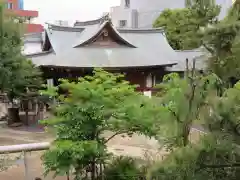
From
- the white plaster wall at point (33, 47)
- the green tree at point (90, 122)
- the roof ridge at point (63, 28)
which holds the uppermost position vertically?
the roof ridge at point (63, 28)

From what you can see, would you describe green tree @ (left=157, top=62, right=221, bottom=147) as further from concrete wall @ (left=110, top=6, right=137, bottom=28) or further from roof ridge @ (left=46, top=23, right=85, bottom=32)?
concrete wall @ (left=110, top=6, right=137, bottom=28)

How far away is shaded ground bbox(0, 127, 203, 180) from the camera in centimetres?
978

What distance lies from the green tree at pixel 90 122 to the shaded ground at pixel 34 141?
2.21 metres

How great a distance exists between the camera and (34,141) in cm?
1355

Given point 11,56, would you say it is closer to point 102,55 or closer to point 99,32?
point 102,55

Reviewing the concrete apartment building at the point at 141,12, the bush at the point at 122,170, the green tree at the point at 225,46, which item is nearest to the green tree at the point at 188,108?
the green tree at the point at 225,46

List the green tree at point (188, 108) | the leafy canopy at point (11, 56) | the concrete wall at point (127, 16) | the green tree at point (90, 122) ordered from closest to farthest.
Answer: the green tree at point (188, 108) < the green tree at point (90, 122) < the leafy canopy at point (11, 56) < the concrete wall at point (127, 16)

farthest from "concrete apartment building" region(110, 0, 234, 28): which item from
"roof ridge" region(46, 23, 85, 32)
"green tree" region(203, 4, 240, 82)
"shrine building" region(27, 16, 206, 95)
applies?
"green tree" region(203, 4, 240, 82)

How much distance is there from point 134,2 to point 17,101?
27747 mm

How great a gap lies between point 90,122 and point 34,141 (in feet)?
21.4

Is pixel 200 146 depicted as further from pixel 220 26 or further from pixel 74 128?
pixel 74 128

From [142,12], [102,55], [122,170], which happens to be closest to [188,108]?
[122,170]

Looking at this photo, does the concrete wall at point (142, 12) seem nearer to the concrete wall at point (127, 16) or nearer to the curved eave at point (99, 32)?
the concrete wall at point (127, 16)

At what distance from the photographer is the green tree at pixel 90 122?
711 centimetres
